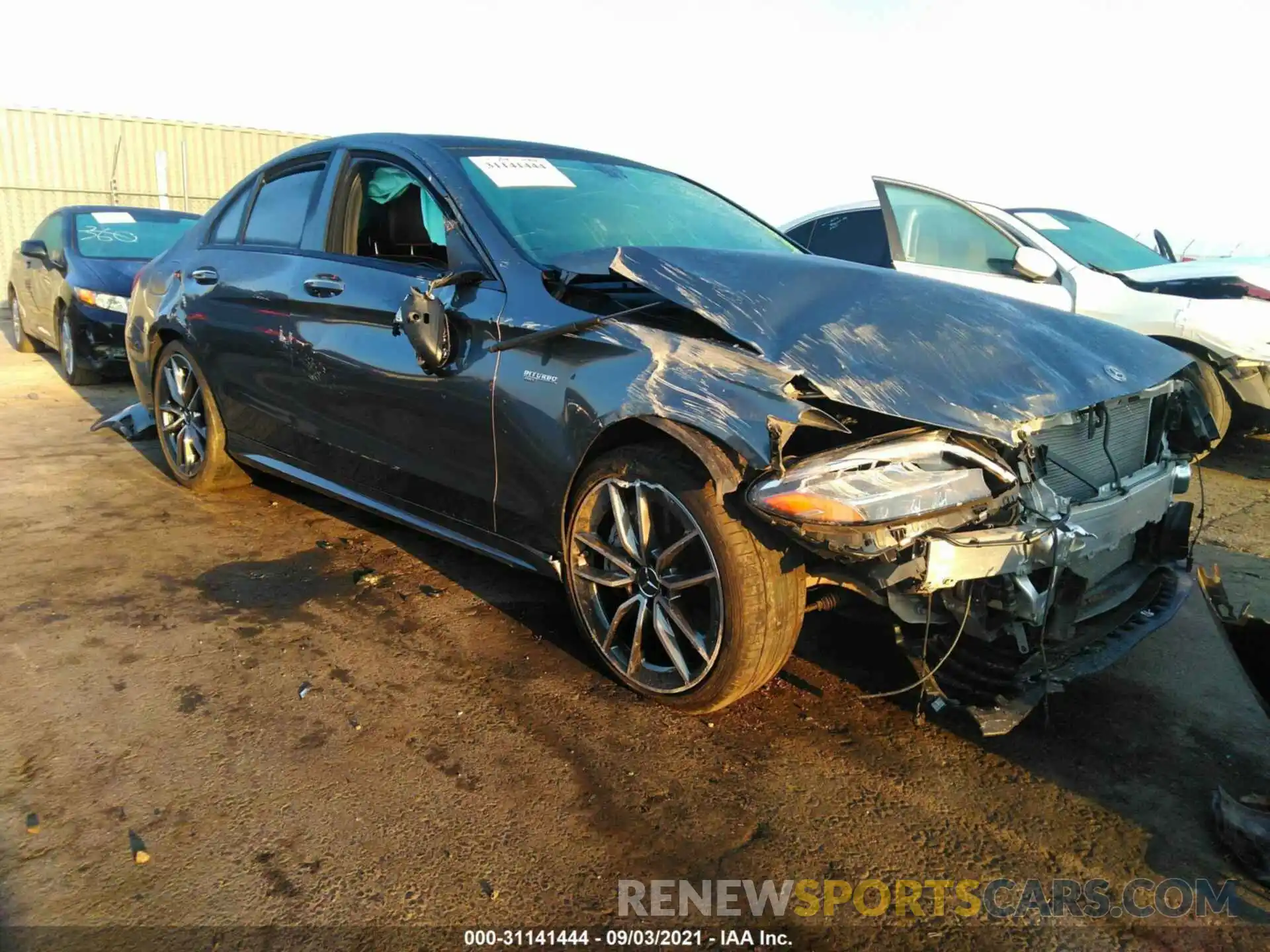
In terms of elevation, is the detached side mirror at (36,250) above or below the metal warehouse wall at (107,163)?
below

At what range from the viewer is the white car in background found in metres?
5.45

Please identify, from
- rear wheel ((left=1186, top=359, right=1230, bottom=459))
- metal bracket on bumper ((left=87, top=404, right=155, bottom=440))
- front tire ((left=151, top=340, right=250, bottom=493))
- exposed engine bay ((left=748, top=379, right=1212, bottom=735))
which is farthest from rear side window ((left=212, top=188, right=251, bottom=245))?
rear wheel ((left=1186, top=359, right=1230, bottom=459))

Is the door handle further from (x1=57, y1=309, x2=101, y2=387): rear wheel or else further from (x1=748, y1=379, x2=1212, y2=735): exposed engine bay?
(x1=57, y1=309, x2=101, y2=387): rear wheel

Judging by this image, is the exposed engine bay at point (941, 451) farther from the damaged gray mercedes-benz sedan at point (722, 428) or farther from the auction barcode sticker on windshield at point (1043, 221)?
the auction barcode sticker on windshield at point (1043, 221)

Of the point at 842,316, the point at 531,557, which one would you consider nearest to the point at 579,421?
the point at 531,557

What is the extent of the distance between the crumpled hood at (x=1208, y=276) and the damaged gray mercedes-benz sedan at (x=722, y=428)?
3.02 m

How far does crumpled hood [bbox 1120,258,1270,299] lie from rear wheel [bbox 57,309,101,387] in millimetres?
8355

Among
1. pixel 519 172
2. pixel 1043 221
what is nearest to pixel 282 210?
pixel 519 172

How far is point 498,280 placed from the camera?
3029 millimetres

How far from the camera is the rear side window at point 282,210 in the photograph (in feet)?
13.1

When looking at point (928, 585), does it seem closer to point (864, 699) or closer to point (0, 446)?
point (864, 699)

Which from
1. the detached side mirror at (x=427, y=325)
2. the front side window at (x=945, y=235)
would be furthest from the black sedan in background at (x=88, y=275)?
the front side window at (x=945, y=235)

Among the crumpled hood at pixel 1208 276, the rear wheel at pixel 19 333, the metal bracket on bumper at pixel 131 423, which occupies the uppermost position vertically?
the crumpled hood at pixel 1208 276

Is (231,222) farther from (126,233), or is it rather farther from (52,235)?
(52,235)
